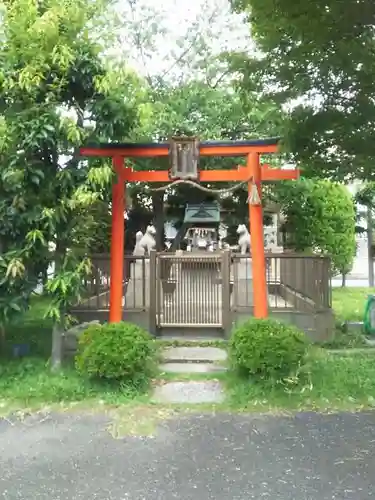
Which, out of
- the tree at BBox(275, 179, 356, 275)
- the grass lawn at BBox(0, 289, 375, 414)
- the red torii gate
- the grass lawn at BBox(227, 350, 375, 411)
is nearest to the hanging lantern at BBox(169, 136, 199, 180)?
the red torii gate

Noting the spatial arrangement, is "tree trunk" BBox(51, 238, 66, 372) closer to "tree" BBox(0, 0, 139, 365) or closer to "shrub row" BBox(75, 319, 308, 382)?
"tree" BBox(0, 0, 139, 365)

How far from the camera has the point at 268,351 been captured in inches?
208

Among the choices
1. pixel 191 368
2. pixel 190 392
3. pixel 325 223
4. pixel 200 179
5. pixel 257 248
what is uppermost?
pixel 325 223

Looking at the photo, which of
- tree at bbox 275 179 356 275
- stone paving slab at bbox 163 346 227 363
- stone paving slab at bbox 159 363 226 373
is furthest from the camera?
tree at bbox 275 179 356 275

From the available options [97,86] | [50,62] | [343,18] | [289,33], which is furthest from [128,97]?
[343,18]

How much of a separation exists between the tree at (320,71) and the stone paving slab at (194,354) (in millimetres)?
A: 3044

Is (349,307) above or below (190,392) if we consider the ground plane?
above

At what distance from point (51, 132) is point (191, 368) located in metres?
3.39

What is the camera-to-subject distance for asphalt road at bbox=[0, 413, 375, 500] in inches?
131

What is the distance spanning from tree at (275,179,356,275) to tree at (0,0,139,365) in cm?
1280

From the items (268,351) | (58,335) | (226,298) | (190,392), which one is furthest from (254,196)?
(58,335)

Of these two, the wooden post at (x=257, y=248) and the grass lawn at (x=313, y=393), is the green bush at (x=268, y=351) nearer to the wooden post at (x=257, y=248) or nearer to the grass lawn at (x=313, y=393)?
the grass lawn at (x=313, y=393)

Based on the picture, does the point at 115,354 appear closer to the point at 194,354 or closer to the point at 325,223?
the point at 194,354

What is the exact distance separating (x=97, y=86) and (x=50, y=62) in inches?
23.0
